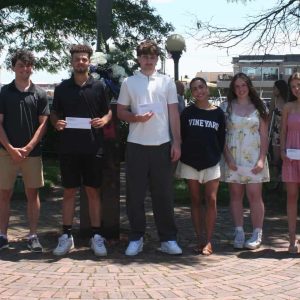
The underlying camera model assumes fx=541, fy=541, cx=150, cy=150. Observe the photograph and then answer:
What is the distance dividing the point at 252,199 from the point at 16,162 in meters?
2.53

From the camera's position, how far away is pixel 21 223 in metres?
7.23

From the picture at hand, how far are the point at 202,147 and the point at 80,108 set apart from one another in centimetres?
130

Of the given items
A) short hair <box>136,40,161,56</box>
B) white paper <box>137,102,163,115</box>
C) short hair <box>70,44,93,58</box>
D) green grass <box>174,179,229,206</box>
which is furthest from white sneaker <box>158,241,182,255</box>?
green grass <box>174,179,229,206</box>

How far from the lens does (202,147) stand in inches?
218

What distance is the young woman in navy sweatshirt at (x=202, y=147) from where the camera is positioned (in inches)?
218

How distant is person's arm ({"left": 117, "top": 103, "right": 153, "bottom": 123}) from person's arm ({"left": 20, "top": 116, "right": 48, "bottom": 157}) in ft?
2.55

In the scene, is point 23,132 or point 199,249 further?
point 199,249

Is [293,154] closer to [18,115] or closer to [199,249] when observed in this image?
[199,249]

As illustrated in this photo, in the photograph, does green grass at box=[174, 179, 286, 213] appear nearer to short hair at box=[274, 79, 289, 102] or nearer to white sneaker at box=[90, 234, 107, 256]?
short hair at box=[274, 79, 289, 102]

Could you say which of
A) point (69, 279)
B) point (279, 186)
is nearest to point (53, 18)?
point (279, 186)

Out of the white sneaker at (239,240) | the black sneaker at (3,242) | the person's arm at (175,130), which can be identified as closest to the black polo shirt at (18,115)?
the black sneaker at (3,242)

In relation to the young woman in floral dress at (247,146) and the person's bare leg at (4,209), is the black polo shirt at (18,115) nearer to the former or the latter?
the person's bare leg at (4,209)

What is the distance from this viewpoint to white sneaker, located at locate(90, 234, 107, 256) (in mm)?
5480

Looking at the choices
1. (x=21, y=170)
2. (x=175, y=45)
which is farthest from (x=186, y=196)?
(x=175, y=45)
